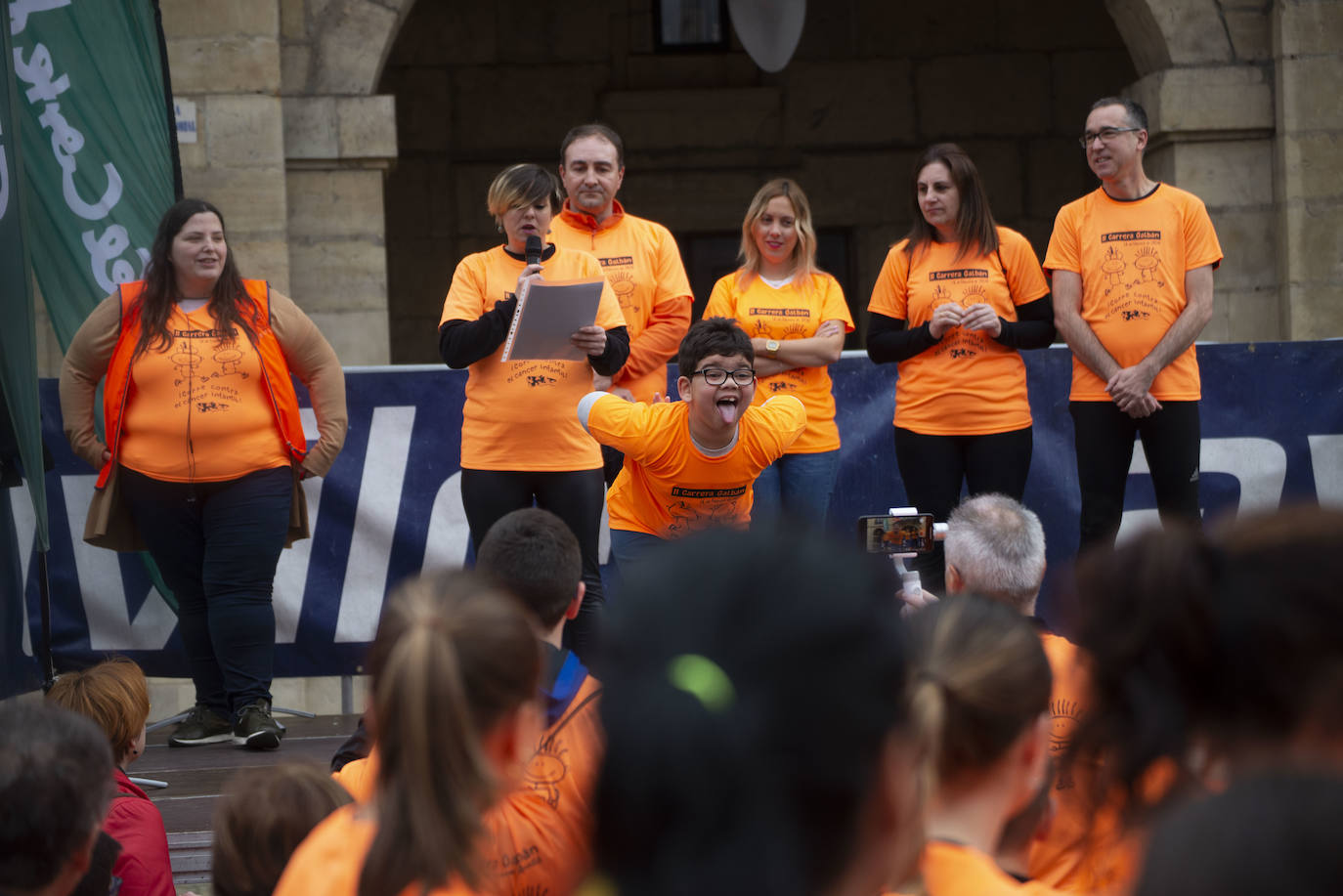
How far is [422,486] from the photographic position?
5.70 meters

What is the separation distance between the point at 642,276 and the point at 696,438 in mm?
952

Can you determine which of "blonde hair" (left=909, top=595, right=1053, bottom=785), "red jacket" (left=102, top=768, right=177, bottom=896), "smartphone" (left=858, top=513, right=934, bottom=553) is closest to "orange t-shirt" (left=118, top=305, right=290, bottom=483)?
"red jacket" (left=102, top=768, right=177, bottom=896)

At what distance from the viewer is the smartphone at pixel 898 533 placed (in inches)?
136

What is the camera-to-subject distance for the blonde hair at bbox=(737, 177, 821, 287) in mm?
5020

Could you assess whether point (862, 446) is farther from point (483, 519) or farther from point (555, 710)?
point (555, 710)

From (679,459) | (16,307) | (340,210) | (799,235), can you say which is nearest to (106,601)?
(16,307)

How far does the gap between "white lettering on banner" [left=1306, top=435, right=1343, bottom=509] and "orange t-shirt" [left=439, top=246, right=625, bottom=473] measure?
9.90 ft

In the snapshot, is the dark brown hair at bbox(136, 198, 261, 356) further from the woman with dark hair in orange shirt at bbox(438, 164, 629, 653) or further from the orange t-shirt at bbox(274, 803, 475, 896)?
the orange t-shirt at bbox(274, 803, 475, 896)

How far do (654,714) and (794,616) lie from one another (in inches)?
4.0

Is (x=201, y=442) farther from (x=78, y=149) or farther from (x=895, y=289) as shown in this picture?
(x=895, y=289)

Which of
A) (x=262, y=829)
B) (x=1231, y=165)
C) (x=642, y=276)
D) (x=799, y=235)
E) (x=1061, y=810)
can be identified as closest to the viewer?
(x=262, y=829)

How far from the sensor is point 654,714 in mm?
833

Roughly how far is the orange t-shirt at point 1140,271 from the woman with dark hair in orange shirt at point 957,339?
0.57ft

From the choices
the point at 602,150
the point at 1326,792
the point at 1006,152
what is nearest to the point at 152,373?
the point at 602,150
